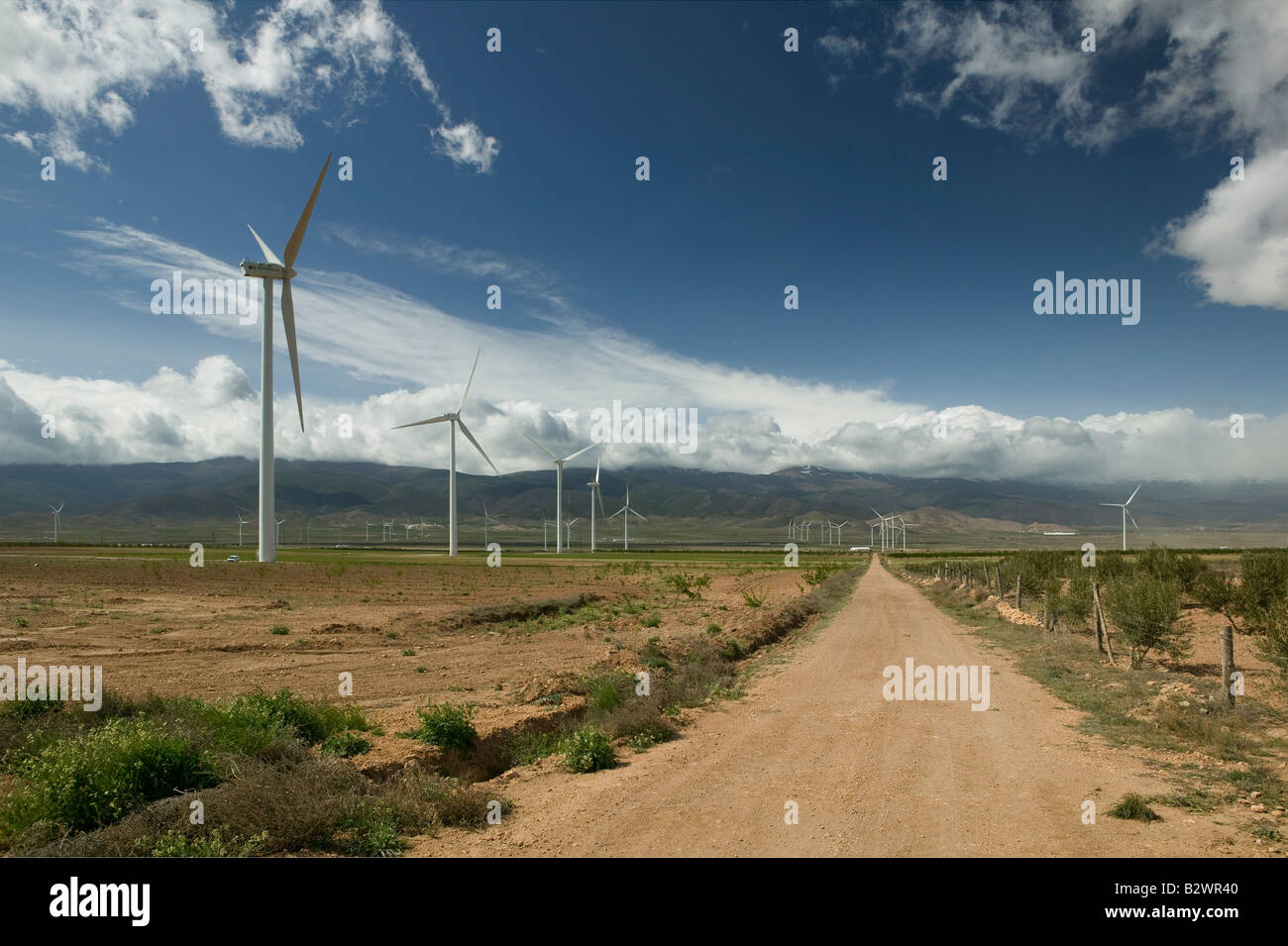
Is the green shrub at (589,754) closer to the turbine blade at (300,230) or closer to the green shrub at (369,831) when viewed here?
the green shrub at (369,831)

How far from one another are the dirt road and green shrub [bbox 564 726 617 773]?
13.2 inches

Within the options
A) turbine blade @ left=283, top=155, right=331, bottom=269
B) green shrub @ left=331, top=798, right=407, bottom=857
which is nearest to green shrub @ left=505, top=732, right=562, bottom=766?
green shrub @ left=331, top=798, right=407, bottom=857

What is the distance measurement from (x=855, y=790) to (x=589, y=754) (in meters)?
4.28

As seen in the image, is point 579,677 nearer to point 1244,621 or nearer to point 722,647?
point 722,647

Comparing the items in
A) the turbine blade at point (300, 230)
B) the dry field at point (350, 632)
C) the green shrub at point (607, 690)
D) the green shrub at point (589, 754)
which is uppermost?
the turbine blade at point (300, 230)

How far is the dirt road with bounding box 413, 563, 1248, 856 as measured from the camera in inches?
311

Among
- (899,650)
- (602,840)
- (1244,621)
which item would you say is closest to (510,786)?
(602,840)

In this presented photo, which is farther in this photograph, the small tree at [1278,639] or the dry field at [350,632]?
the dry field at [350,632]

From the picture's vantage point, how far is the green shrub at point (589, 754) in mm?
11336

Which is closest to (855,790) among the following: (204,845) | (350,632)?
(204,845)

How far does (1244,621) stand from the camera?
98.0ft

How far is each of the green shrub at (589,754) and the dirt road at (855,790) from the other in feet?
1.10

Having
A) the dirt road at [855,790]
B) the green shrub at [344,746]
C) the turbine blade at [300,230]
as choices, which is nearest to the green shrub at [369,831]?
the dirt road at [855,790]

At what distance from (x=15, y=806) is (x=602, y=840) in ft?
22.4
